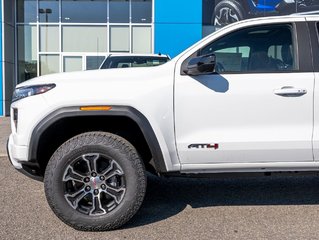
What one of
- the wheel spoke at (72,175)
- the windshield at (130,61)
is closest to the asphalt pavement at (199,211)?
the wheel spoke at (72,175)

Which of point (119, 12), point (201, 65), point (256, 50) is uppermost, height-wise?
point (119, 12)

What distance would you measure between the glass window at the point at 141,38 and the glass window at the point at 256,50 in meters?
12.2

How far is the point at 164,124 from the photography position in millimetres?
4109

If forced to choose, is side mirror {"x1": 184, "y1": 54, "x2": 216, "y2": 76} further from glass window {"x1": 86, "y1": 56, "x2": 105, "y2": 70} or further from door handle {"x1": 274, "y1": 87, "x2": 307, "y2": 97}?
glass window {"x1": 86, "y1": 56, "x2": 105, "y2": 70}

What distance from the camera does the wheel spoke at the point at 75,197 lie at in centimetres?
408

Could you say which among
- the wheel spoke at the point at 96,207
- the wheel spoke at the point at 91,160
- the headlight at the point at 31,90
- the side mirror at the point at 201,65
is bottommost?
the wheel spoke at the point at 96,207

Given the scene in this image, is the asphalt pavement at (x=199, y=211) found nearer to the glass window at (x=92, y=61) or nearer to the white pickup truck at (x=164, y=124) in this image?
the white pickup truck at (x=164, y=124)

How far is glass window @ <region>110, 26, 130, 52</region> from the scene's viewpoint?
1650 cm

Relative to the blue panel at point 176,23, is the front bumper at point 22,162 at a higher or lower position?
lower

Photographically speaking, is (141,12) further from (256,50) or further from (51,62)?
(256,50)

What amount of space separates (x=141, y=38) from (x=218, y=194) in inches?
467

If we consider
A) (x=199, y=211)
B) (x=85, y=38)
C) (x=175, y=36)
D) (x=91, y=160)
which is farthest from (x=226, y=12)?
(x=91, y=160)

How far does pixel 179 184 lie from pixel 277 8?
36.2ft

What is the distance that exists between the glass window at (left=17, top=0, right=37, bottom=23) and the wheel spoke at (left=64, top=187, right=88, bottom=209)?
45.4 ft
